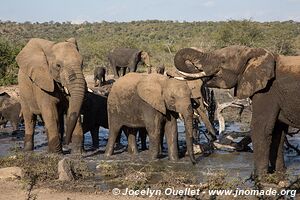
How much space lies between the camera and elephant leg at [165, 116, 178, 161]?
1285 cm

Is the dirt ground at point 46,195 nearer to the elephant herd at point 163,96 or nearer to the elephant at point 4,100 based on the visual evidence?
the elephant herd at point 163,96

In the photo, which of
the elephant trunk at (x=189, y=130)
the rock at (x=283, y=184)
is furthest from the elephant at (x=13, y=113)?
the rock at (x=283, y=184)

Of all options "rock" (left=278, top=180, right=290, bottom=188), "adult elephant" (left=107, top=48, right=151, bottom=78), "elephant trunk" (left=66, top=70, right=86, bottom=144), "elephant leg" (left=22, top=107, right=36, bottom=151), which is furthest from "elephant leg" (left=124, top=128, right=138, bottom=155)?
"adult elephant" (left=107, top=48, right=151, bottom=78)

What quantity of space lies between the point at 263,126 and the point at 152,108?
3588mm

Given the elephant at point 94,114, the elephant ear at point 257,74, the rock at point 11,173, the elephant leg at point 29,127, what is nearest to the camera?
the elephant ear at point 257,74

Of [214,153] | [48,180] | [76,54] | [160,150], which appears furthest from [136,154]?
[48,180]

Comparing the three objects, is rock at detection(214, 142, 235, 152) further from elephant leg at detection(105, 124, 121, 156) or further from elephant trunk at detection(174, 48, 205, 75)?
elephant trunk at detection(174, 48, 205, 75)

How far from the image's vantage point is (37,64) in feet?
43.4

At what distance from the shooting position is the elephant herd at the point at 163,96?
976 cm

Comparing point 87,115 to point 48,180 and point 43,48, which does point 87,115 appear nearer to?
point 43,48

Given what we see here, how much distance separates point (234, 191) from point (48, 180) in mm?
3220

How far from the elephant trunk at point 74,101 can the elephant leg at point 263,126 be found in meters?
3.83

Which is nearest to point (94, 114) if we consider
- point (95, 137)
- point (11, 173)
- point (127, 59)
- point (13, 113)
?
point (95, 137)

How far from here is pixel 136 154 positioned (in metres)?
13.8
